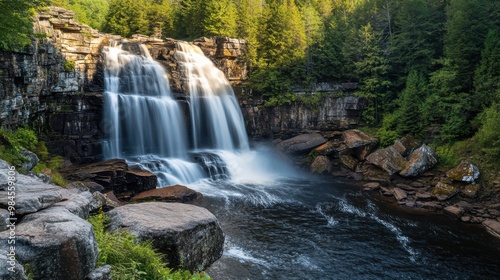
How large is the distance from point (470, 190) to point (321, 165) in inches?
439

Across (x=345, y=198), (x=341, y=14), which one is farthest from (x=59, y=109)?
(x=341, y=14)

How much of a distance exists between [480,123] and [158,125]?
25189 mm

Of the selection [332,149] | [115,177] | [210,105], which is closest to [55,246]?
[115,177]

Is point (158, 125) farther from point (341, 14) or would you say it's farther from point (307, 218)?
point (341, 14)

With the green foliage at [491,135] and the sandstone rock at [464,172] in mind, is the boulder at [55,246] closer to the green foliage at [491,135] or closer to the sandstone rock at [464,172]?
the sandstone rock at [464,172]

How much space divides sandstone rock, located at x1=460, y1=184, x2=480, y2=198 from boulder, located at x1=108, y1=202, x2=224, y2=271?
63.0 ft

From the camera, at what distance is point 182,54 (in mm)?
31859

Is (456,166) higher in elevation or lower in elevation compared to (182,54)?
lower

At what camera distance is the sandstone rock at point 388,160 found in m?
25.4

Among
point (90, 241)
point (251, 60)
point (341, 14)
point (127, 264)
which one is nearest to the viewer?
point (90, 241)

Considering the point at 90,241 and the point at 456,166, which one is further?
the point at 456,166

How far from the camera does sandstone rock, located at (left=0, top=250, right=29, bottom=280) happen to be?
3572 millimetres

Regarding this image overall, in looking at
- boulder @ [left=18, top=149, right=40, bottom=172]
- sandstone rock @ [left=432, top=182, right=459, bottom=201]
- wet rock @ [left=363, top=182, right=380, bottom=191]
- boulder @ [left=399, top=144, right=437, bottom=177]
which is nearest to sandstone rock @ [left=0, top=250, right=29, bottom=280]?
boulder @ [left=18, top=149, right=40, bottom=172]

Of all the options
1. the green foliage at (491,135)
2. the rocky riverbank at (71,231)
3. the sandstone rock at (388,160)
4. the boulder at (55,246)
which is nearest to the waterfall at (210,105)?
the sandstone rock at (388,160)
